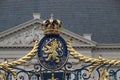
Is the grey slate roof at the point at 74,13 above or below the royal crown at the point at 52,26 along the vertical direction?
above

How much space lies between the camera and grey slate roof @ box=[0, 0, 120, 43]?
6255 cm

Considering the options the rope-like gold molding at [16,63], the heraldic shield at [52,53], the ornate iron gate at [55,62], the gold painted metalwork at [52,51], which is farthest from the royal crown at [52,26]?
the rope-like gold molding at [16,63]

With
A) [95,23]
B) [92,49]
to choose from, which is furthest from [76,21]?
[92,49]

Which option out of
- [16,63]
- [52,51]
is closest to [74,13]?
[16,63]

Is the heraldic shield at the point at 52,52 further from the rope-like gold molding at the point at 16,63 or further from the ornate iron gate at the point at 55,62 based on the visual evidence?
the rope-like gold molding at the point at 16,63

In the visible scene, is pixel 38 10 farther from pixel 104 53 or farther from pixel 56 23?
pixel 56 23

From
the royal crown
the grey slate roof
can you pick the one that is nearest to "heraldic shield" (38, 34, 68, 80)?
the royal crown

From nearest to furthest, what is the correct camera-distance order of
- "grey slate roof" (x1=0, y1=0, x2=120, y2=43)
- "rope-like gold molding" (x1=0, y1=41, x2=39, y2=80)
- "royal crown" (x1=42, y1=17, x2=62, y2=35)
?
"royal crown" (x1=42, y1=17, x2=62, y2=35) → "rope-like gold molding" (x1=0, y1=41, x2=39, y2=80) → "grey slate roof" (x1=0, y1=0, x2=120, y2=43)

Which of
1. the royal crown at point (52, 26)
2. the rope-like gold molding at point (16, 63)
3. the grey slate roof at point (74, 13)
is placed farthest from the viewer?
the grey slate roof at point (74, 13)

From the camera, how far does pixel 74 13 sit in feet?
209

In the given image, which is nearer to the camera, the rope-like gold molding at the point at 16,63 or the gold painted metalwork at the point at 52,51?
the gold painted metalwork at the point at 52,51

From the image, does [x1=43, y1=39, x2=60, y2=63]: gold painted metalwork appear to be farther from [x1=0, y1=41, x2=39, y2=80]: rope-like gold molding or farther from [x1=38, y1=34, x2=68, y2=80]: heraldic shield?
[x1=0, y1=41, x2=39, y2=80]: rope-like gold molding

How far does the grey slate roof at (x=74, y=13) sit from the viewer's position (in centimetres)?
6255

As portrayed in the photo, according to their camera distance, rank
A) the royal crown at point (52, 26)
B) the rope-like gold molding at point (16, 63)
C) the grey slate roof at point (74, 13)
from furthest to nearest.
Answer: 1. the grey slate roof at point (74, 13)
2. the rope-like gold molding at point (16, 63)
3. the royal crown at point (52, 26)
